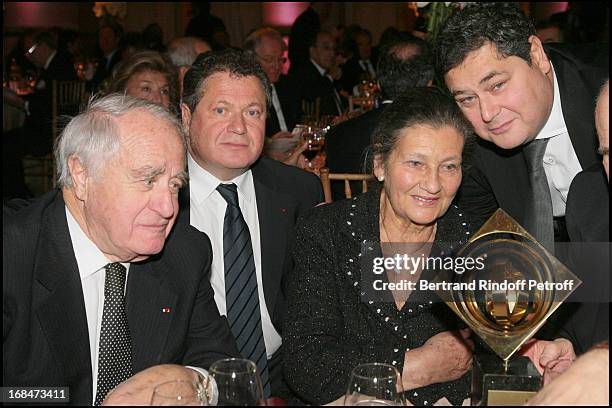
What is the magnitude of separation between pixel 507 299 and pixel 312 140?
2697 millimetres

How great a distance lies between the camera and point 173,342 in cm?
201

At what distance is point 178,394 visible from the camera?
4.21 feet

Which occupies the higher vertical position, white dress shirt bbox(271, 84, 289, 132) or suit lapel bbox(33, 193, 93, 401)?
white dress shirt bbox(271, 84, 289, 132)

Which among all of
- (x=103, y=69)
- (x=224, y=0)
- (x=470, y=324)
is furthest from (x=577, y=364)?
(x=224, y=0)

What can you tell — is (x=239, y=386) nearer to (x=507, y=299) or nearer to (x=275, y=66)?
(x=507, y=299)

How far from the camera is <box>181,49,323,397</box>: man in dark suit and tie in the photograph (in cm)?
269

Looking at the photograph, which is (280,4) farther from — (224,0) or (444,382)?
(444,382)

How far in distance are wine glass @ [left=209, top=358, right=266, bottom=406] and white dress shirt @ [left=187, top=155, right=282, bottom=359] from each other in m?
1.35

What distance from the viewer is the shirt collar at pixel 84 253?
6.39 ft

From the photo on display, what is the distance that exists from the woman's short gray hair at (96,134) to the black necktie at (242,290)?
32.0 inches

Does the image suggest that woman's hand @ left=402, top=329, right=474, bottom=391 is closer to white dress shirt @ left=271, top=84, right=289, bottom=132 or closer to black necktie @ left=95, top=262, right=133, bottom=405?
black necktie @ left=95, top=262, right=133, bottom=405

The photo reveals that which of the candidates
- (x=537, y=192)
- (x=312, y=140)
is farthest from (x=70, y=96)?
(x=537, y=192)

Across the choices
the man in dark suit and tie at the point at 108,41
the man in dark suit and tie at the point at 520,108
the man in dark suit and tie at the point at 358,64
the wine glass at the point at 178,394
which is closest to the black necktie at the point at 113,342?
the wine glass at the point at 178,394

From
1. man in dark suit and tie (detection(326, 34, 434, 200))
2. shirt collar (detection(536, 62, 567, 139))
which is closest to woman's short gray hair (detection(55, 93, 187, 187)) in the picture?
shirt collar (detection(536, 62, 567, 139))
